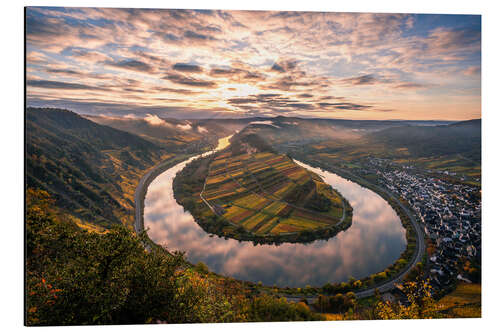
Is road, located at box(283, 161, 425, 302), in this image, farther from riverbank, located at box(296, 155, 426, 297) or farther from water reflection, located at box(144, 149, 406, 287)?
water reflection, located at box(144, 149, 406, 287)

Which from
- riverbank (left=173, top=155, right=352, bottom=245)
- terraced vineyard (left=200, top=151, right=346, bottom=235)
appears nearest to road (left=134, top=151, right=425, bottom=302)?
riverbank (left=173, top=155, right=352, bottom=245)

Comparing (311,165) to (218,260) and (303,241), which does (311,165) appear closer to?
(303,241)

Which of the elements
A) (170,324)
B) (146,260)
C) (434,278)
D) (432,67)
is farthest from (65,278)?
(432,67)

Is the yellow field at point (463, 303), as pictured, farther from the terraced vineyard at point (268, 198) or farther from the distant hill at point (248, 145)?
the distant hill at point (248, 145)

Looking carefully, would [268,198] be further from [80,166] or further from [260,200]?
[80,166]

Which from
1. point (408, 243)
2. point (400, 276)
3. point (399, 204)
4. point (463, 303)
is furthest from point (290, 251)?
point (399, 204)
